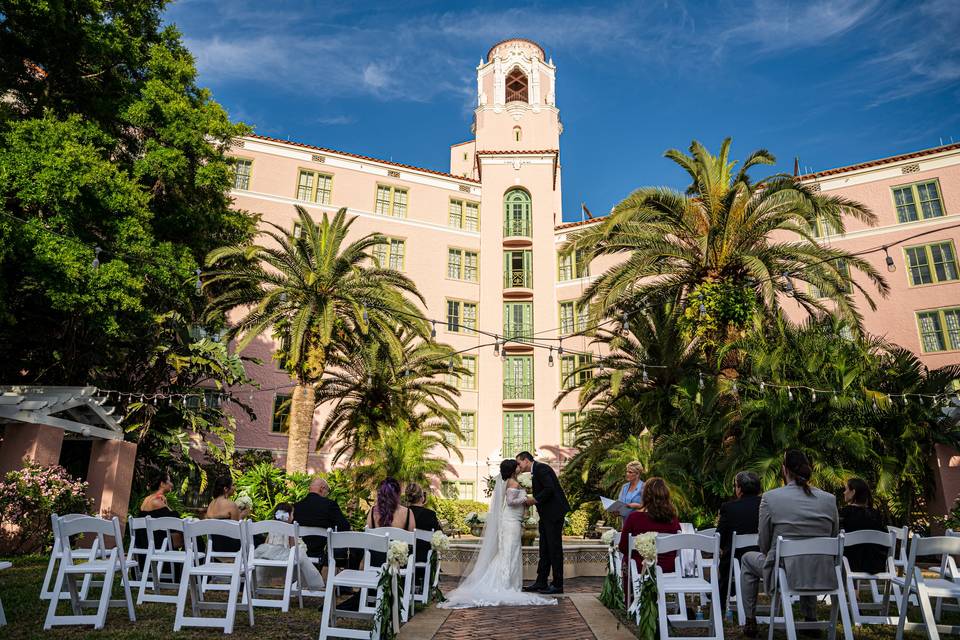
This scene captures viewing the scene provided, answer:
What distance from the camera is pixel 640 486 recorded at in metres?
9.62

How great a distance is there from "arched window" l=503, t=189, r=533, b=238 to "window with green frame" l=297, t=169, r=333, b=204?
29.3 ft

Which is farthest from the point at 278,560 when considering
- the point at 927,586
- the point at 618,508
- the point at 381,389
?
the point at 381,389

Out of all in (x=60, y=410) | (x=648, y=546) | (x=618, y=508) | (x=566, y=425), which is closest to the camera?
(x=648, y=546)

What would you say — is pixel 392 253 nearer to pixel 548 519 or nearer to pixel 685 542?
pixel 548 519

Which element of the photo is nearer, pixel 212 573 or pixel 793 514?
pixel 793 514

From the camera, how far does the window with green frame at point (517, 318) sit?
3194cm

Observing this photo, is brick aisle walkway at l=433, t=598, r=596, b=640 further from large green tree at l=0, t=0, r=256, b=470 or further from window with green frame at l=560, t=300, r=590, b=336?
window with green frame at l=560, t=300, r=590, b=336

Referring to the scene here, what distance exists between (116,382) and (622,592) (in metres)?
19.3

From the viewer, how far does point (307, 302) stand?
59.8 ft

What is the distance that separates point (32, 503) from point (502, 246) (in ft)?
77.5

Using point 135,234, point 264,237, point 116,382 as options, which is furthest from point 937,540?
point 264,237

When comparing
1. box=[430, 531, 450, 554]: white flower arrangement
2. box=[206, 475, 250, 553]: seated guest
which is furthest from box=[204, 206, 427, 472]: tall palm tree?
box=[430, 531, 450, 554]: white flower arrangement

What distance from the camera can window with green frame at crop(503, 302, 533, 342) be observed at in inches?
1257

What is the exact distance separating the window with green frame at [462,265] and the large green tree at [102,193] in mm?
12193
